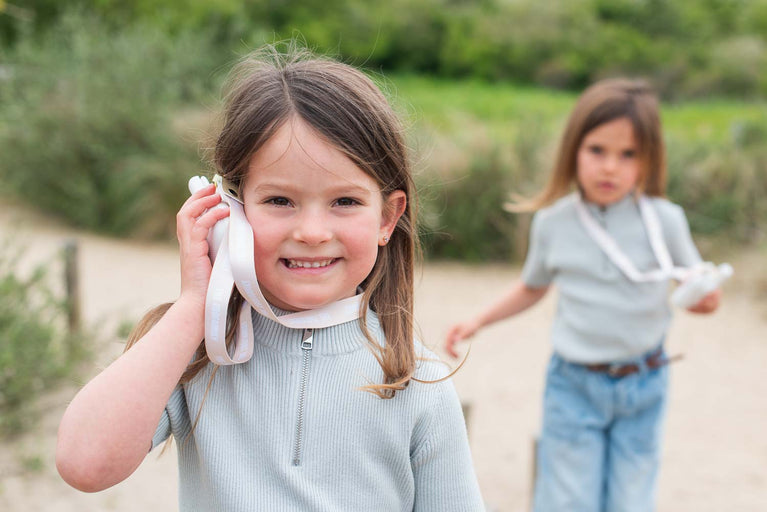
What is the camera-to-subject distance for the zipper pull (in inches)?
60.2

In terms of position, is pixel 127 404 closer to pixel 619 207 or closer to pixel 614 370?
pixel 614 370

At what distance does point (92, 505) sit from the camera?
380 cm

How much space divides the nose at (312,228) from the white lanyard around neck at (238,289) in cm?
8

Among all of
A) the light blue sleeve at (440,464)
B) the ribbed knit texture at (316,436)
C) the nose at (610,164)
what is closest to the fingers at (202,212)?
the ribbed knit texture at (316,436)

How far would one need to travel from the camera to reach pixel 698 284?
277 centimetres

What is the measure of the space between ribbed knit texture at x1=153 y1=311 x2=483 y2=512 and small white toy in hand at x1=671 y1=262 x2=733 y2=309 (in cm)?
152

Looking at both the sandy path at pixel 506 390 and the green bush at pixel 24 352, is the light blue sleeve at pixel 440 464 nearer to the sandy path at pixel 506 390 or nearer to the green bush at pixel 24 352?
the sandy path at pixel 506 390

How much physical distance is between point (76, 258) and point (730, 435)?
412cm

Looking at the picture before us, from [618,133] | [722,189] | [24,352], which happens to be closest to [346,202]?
[618,133]

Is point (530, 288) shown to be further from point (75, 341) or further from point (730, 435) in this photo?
point (75, 341)

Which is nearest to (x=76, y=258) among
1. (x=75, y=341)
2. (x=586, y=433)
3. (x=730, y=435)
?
(x=75, y=341)

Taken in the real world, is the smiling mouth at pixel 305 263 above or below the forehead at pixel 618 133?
below

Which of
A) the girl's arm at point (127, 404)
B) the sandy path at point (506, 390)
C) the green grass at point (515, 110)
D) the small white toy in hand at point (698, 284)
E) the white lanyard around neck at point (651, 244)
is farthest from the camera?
the green grass at point (515, 110)

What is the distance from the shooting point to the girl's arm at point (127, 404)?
1.35m
